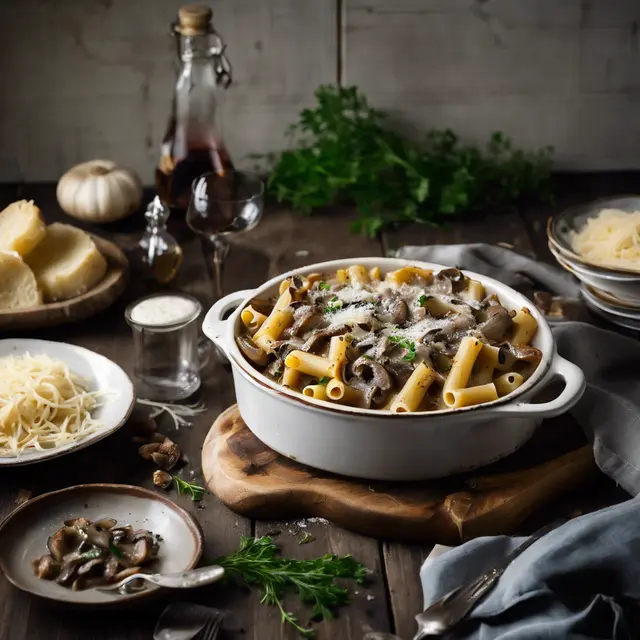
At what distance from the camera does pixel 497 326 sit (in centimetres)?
207

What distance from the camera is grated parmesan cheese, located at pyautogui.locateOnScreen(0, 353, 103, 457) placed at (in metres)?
2.04

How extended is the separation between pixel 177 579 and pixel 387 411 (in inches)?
18.1

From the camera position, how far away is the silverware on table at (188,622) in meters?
1.67

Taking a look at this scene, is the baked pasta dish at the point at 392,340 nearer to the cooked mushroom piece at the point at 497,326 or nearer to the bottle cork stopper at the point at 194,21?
the cooked mushroom piece at the point at 497,326

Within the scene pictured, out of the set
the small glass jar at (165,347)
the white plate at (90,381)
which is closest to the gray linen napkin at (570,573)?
the white plate at (90,381)

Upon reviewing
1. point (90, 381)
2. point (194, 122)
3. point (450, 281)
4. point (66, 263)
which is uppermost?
point (194, 122)

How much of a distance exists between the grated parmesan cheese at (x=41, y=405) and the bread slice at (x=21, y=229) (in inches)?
18.2

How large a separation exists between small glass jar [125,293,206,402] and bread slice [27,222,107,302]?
34 centimetres

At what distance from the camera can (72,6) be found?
10.8 feet

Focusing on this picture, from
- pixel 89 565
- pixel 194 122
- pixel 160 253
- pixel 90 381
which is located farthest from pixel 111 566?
pixel 194 122

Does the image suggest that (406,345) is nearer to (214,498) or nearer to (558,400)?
(558,400)

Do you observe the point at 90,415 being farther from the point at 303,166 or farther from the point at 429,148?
the point at 429,148

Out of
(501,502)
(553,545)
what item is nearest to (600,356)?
(501,502)

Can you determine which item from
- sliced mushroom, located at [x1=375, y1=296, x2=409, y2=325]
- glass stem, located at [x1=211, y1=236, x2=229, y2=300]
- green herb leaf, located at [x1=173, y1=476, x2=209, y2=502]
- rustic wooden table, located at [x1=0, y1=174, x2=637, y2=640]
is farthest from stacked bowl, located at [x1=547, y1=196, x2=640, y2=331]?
green herb leaf, located at [x1=173, y1=476, x2=209, y2=502]
